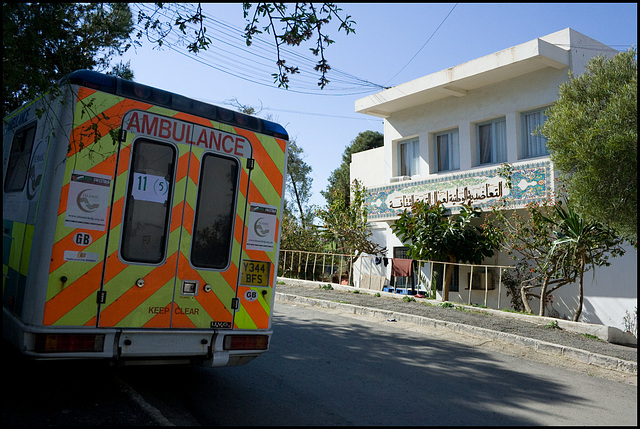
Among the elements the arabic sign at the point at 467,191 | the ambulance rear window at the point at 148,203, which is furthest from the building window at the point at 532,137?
the ambulance rear window at the point at 148,203

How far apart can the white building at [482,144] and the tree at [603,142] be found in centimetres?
422

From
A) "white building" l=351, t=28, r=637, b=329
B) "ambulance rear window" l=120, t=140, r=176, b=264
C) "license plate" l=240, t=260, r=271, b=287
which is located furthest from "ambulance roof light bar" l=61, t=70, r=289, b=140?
"white building" l=351, t=28, r=637, b=329

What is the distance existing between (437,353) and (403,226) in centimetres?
780

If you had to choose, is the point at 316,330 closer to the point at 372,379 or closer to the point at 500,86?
the point at 372,379

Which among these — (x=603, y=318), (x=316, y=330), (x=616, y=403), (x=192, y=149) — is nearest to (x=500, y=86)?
(x=603, y=318)

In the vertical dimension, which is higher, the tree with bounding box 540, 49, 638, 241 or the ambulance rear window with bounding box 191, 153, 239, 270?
the tree with bounding box 540, 49, 638, 241

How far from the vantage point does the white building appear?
1330 centimetres

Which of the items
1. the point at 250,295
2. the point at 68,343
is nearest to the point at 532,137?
the point at 250,295

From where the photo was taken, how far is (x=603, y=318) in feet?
42.1

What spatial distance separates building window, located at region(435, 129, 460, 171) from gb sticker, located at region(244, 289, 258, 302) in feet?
41.3

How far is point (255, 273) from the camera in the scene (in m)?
5.54

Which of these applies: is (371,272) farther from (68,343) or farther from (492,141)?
(68,343)

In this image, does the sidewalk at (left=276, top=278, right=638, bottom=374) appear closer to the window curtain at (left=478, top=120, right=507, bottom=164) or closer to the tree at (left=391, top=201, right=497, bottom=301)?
the tree at (left=391, top=201, right=497, bottom=301)

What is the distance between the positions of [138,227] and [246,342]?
5.31 ft
